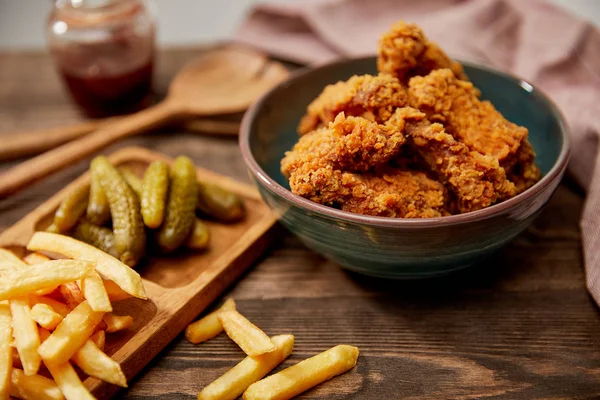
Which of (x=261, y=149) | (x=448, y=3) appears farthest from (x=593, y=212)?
(x=448, y=3)

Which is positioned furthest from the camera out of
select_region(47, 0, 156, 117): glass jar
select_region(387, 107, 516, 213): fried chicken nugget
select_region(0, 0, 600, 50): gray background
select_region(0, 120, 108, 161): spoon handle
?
select_region(0, 0, 600, 50): gray background

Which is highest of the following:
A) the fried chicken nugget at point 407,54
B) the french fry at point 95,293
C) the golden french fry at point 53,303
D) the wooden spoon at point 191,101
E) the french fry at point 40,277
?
the fried chicken nugget at point 407,54

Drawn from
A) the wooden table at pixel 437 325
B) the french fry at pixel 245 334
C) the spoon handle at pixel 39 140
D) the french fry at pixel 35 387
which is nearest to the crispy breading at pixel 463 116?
the wooden table at pixel 437 325

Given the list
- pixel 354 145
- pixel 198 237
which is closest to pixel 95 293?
pixel 198 237

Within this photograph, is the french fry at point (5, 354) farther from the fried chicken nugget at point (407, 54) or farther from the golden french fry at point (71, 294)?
the fried chicken nugget at point (407, 54)

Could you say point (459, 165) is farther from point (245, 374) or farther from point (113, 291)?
point (113, 291)

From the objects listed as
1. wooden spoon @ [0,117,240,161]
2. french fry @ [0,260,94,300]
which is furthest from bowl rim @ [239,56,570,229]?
wooden spoon @ [0,117,240,161]

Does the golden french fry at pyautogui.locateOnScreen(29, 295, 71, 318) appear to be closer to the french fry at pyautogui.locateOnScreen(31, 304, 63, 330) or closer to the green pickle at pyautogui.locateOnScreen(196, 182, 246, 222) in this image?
the french fry at pyautogui.locateOnScreen(31, 304, 63, 330)
